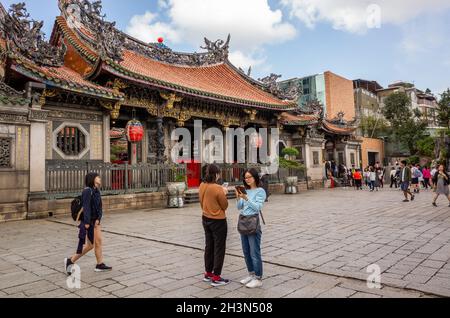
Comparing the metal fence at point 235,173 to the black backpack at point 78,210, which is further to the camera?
the metal fence at point 235,173

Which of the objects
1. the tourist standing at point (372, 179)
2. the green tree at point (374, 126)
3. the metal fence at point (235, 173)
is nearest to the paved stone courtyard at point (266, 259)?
the metal fence at point (235, 173)

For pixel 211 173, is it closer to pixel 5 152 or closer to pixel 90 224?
pixel 90 224

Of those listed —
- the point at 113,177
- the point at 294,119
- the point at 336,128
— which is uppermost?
the point at 294,119

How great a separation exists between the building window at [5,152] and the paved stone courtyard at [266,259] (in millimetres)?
1942

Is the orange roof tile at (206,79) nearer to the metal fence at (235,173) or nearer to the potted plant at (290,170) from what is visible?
the potted plant at (290,170)

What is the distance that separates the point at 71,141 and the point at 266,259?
30.6 feet

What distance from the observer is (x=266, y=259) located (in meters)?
4.79

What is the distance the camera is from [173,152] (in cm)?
1596

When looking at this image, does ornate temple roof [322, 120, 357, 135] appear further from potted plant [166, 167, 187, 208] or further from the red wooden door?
potted plant [166, 167, 187, 208]

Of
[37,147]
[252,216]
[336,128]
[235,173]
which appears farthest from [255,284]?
[336,128]

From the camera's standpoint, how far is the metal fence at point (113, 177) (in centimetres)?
1033

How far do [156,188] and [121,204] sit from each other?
163 centimetres
